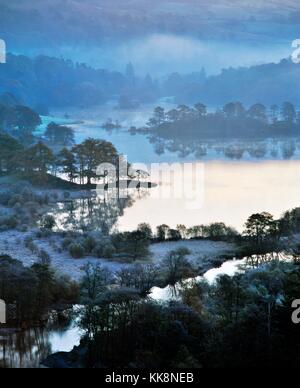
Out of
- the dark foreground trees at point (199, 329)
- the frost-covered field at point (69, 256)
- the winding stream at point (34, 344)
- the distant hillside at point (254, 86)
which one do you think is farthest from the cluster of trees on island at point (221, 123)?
the winding stream at point (34, 344)

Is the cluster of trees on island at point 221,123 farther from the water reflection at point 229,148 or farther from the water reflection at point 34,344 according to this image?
the water reflection at point 34,344

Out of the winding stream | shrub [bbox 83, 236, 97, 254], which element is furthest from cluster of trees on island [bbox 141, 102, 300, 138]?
the winding stream

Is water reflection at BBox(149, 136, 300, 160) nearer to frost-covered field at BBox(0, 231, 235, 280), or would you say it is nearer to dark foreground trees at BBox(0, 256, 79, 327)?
frost-covered field at BBox(0, 231, 235, 280)

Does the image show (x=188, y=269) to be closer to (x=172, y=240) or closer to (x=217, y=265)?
(x=217, y=265)

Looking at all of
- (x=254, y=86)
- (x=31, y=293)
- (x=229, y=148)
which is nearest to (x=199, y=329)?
(x=31, y=293)

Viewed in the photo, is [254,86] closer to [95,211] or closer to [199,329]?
[95,211]

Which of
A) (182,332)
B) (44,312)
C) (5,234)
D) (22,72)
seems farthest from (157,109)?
(182,332)
